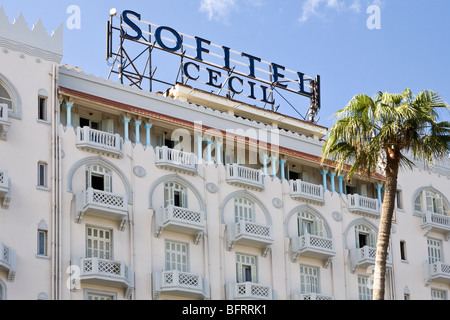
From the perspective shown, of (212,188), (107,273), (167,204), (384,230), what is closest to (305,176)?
(212,188)

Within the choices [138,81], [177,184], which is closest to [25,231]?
[177,184]

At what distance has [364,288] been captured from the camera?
61.4 metres

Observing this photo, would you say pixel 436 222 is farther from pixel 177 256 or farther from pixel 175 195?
pixel 177 256

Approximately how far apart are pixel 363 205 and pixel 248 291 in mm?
11859

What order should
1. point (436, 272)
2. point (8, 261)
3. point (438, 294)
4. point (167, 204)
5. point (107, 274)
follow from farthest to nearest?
point (438, 294)
point (436, 272)
point (167, 204)
point (107, 274)
point (8, 261)

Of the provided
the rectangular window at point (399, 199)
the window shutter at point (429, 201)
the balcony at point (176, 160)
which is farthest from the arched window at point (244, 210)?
the window shutter at point (429, 201)

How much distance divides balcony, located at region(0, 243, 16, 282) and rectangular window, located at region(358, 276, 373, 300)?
2225cm

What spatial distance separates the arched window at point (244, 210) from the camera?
57812 millimetres

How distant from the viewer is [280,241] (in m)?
58.6

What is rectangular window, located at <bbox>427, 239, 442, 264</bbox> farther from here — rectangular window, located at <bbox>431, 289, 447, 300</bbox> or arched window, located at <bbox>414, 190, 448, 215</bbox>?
arched window, located at <bbox>414, 190, 448, 215</bbox>

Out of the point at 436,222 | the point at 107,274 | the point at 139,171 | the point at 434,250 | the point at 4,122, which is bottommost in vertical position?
the point at 107,274

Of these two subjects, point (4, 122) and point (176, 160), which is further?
point (176, 160)

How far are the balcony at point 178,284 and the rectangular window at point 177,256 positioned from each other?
118cm

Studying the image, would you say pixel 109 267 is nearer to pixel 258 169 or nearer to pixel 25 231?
pixel 25 231
